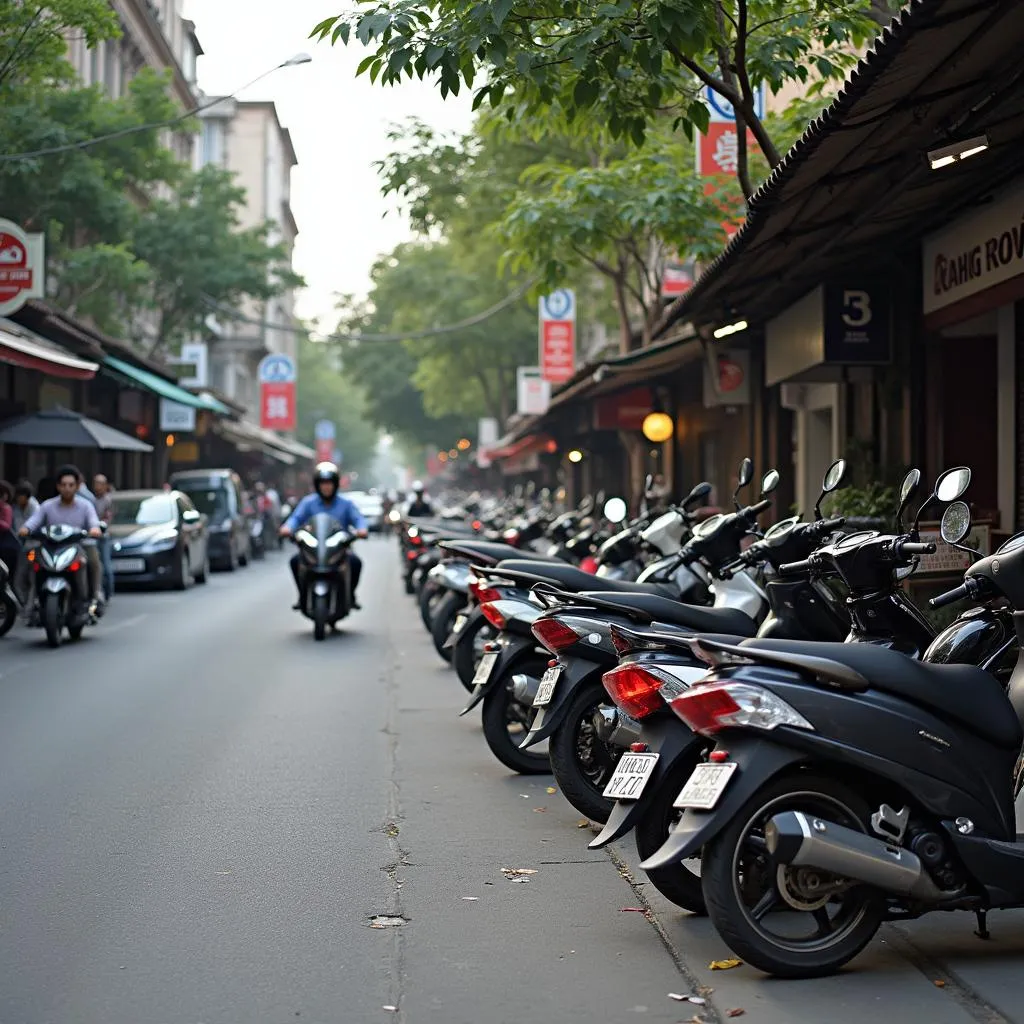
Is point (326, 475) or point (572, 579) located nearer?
point (572, 579)

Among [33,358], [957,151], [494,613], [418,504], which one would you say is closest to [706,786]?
[494,613]

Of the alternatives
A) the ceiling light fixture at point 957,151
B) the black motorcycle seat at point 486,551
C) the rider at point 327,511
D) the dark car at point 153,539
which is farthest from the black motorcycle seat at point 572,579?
the dark car at point 153,539

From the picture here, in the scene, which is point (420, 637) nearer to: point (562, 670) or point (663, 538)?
point (663, 538)

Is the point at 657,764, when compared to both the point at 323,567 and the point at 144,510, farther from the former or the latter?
the point at 144,510

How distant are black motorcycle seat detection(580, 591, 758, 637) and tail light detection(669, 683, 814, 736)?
2.51 meters

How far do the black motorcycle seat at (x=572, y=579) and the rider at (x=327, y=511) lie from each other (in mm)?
8855

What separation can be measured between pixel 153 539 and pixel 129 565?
59cm

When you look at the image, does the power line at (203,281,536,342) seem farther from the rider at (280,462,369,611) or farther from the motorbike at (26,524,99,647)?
the motorbike at (26,524,99,647)

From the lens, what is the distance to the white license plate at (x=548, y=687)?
7523 mm

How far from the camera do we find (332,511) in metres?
18.2

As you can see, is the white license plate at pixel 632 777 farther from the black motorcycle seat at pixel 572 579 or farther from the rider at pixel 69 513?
the rider at pixel 69 513

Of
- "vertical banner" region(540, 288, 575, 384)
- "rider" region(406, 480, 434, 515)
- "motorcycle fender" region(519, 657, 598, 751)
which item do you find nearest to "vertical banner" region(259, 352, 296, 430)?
"vertical banner" region(540, 288, 575, 384)

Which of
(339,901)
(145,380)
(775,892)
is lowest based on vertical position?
(339,901)

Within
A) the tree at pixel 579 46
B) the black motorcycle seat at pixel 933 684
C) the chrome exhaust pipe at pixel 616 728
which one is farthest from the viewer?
the tree at pixel 579 46
